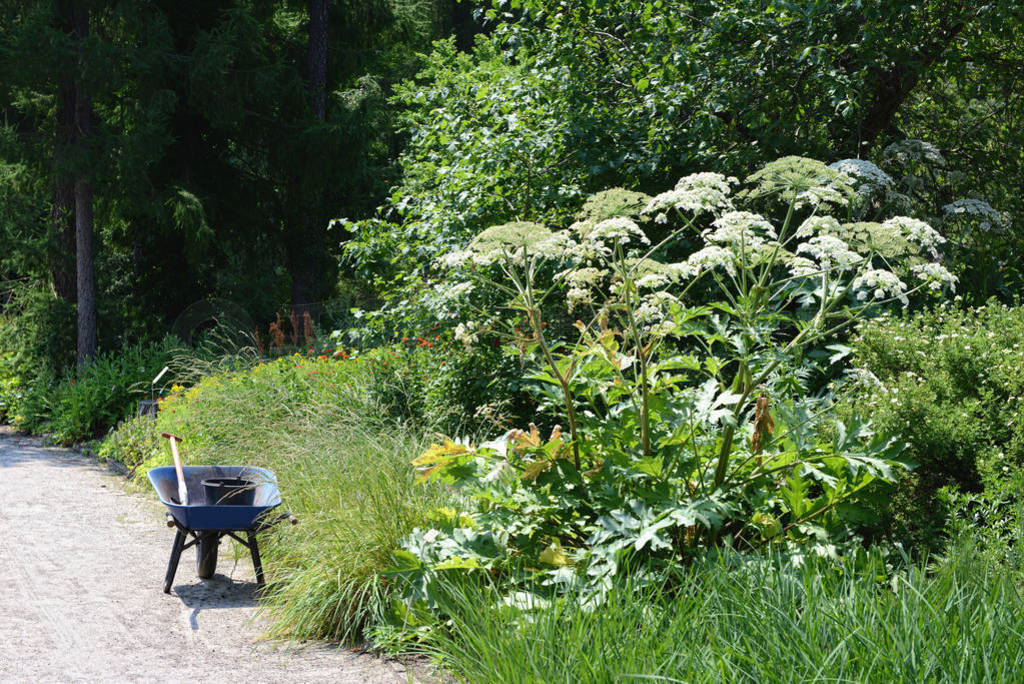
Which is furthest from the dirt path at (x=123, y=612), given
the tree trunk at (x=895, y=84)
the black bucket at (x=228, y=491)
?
the tree trunk at (x=895, y=84)

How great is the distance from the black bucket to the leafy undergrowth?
207mm

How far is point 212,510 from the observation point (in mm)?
4695

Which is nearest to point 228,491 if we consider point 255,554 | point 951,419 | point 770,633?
point 255,554

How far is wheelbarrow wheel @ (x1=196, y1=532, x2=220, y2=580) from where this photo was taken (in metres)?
5.09

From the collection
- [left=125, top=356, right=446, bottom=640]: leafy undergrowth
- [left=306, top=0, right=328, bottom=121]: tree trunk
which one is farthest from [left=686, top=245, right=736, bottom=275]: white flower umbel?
[left=306, top=0, right=328, bottom=121]: tree trunk

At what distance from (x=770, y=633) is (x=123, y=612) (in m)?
3.51

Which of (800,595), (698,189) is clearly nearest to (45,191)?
(698,189)

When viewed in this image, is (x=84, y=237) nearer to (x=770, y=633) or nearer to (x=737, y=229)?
(x=737, y=229)

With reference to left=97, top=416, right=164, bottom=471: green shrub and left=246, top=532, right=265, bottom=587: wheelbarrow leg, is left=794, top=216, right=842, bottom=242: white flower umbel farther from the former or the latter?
left=97, top=416, right=164, bottom=471: green shrub

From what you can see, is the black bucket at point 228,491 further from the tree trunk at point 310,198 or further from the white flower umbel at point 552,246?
the tree trunk at point 310,198

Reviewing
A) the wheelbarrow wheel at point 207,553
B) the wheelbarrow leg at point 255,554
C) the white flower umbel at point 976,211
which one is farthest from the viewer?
the white flower umbel at point 976,211

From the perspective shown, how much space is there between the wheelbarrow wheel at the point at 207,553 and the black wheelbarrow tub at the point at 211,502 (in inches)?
9.9

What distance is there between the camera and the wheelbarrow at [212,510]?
15.5 ft

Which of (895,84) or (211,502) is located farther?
(895,84)
